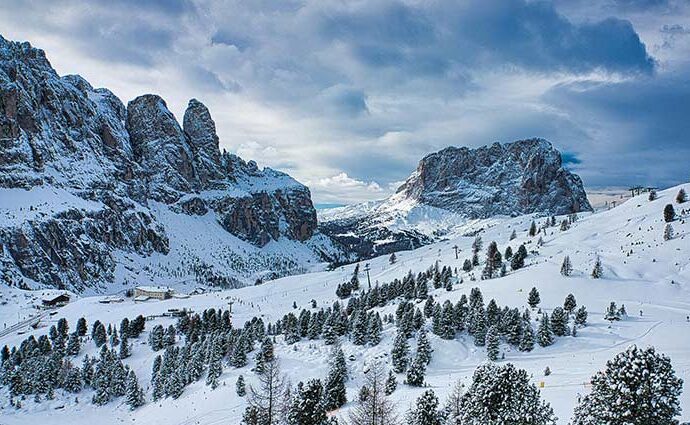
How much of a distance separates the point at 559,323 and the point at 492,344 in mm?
11592

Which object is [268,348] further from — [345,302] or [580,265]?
[580,265]

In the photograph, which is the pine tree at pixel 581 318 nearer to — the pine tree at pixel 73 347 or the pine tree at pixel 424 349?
the pine tree at pixel 424 349

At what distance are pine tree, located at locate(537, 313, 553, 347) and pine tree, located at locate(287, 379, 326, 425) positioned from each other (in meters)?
45.1

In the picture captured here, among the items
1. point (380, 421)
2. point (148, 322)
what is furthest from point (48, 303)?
point (380, 421)

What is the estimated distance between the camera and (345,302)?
117750mm

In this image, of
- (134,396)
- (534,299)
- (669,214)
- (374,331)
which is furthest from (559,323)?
(669,214)

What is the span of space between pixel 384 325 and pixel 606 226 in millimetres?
80907

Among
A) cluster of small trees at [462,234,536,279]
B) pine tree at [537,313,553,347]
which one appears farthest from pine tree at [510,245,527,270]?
pine tree at [537,313,553,347]

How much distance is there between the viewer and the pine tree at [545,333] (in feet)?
205

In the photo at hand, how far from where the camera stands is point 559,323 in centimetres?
6512

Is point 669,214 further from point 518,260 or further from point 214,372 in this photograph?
point 214,372

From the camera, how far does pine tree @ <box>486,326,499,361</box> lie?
60812 mm

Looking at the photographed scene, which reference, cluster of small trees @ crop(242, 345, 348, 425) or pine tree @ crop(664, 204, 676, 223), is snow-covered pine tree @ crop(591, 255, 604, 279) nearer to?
pine tree @ crop(664, 204, 676, 223)

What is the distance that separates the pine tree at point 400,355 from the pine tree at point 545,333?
1895 centimetres
